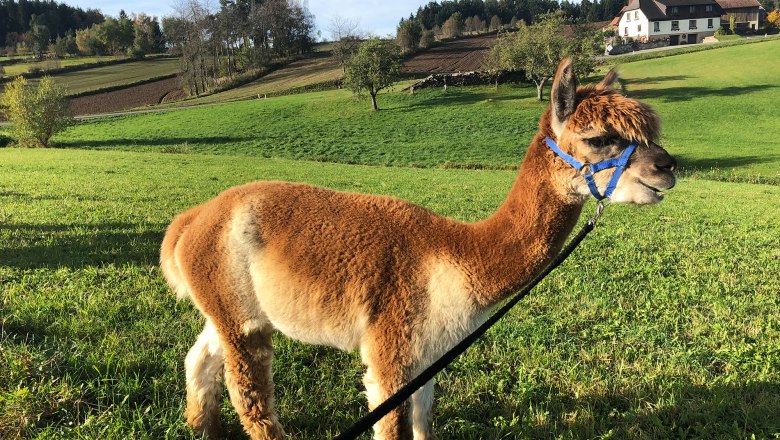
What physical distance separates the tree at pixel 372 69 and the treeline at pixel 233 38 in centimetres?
3229

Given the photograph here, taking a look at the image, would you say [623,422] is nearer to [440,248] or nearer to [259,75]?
[440,248]

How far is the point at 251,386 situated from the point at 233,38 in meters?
92.5

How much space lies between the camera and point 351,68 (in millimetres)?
47312

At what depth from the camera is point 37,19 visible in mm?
110312

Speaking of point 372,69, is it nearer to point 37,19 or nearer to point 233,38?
point 233,38

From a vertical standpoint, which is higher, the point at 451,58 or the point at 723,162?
the point at 451,58

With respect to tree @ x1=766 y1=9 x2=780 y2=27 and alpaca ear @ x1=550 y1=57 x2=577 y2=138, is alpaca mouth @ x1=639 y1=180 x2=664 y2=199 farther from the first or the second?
tree @ x1=766 y1=9 x2=780 y2=27

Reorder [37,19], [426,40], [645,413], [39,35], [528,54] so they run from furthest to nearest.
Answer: [37,19] < [39,35] < [426,40] < [528,54] < [645,413]

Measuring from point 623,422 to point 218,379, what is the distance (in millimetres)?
2962

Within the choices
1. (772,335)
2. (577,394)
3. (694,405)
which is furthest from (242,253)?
(772,335)

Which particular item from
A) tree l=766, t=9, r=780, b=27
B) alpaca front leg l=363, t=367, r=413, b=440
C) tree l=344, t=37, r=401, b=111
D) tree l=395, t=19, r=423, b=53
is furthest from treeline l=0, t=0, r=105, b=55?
tree l=766, t=9, r=780, b=27

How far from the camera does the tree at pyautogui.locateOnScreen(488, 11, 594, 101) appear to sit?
4403 centimetres

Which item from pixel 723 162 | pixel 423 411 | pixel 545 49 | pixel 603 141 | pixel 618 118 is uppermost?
pixel 545 49

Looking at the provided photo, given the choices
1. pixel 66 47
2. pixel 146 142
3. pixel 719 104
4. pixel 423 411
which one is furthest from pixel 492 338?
pixel 66 47
